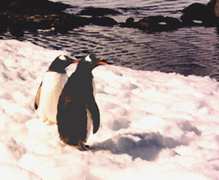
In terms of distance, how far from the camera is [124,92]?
40.5ft

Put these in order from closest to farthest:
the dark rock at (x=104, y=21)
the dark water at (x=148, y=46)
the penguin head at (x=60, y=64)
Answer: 1. the penguin head at (x=60, y=64)
2. the dark water at (x=148, y=46)
3. the dark rock at (x=104, y=21)

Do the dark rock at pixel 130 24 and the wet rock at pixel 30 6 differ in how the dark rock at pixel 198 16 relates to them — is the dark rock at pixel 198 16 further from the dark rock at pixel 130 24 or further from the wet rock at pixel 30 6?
the wet rock at pixel 30 6

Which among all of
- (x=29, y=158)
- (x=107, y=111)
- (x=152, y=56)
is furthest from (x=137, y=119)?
(x=152, y=56)

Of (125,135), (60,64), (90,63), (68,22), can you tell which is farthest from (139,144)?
(68,22)

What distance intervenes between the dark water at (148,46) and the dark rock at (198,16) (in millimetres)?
2422

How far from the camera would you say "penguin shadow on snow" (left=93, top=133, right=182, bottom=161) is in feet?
27.4

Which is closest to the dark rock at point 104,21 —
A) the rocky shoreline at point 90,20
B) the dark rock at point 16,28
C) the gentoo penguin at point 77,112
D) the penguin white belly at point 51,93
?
the rocky shoreline at point 90,20

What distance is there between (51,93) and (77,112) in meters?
1.27

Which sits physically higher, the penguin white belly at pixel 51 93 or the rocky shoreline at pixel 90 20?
the penguin white belly at pixel 51 93

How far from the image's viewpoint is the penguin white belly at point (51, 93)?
930 cm

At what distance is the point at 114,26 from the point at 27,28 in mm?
6621

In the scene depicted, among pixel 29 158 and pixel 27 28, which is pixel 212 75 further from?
pixel 27 28

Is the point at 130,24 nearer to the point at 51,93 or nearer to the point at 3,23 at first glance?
the point at 3,23

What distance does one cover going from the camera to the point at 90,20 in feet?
140
